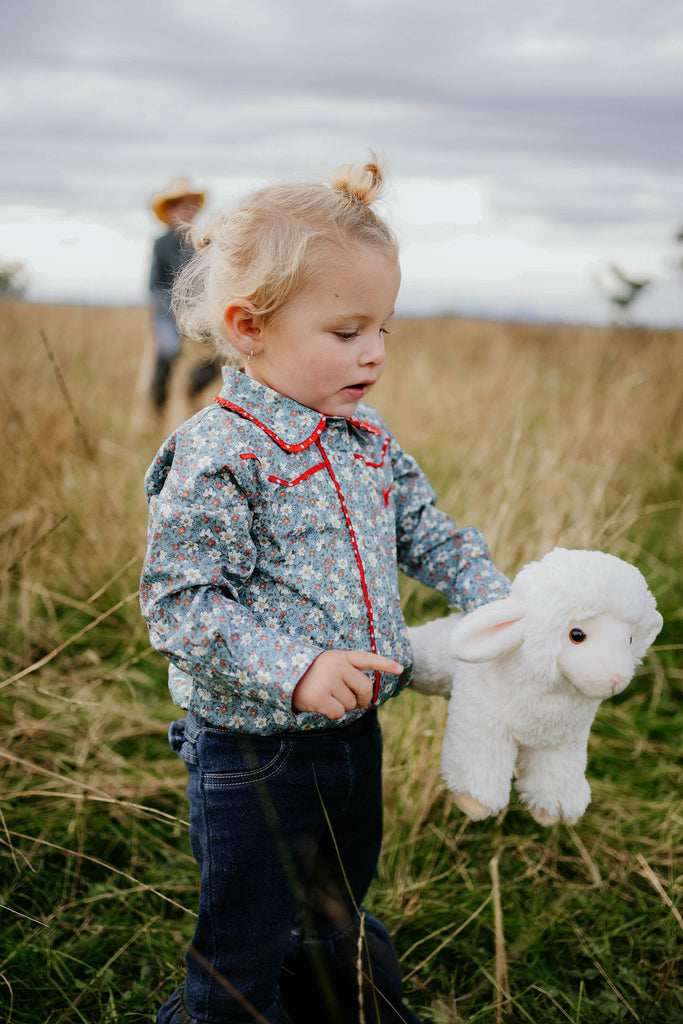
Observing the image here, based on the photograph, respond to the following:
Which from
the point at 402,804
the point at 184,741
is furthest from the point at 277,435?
the point at 402,804

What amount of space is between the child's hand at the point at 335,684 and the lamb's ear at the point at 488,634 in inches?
4.3

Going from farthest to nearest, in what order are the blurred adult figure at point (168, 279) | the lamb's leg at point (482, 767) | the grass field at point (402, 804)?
the blurred adult figure at point (168, 279), the grass field at point (402, 804), the lamb's leg at point (482, 767)

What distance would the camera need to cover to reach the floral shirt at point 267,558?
1.07 metres

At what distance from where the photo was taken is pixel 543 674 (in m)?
1.12

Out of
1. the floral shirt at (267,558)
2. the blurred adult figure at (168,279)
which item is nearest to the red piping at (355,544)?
the floral shirt at (267,558)


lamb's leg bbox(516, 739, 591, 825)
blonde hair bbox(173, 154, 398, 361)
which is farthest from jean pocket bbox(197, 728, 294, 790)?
blonde hair bbox(173, 154, 398, 361)

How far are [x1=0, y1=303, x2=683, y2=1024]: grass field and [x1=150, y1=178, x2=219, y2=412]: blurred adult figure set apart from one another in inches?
68.4

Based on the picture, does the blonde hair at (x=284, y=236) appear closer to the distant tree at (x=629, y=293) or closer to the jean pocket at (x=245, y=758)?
the jean pocket at (x=245, y=758)

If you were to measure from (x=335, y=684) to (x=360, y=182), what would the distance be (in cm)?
82

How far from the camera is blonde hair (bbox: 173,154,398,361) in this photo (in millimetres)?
1215

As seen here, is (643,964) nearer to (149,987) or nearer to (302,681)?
(149,987)

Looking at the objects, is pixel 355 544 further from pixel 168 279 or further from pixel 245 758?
pixel 168 279

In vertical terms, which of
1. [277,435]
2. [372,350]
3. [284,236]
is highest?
[284,236]

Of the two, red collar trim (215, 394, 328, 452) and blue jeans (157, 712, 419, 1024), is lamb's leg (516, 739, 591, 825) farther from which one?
red collar trim (215, 394, 328, 452)
